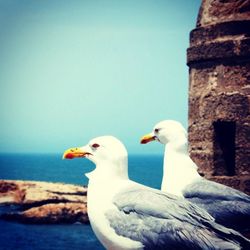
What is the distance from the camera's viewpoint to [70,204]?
38219 mm

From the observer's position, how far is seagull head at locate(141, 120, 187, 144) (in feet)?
20.2

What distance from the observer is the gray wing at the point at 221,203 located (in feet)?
19.3

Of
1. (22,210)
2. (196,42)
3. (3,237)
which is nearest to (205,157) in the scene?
(196,42)

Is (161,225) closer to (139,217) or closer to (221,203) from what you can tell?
(139,217)

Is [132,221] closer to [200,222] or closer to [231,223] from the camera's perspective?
[200,222]

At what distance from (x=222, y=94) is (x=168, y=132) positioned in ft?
7.26

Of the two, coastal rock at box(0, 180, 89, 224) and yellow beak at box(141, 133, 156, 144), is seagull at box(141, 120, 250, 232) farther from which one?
coastal rock at box(0, 180, 89, 224)

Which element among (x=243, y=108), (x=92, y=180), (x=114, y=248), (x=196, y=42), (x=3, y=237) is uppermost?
(x=196, y=42)

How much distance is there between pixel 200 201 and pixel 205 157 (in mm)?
2492

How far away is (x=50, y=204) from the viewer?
38.8m

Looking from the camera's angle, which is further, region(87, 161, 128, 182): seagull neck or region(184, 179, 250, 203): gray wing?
region(184, 179, 250, 203): gray wing

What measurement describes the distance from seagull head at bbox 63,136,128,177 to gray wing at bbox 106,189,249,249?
226 millimetres

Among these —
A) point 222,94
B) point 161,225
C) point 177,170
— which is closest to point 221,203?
point 177,170

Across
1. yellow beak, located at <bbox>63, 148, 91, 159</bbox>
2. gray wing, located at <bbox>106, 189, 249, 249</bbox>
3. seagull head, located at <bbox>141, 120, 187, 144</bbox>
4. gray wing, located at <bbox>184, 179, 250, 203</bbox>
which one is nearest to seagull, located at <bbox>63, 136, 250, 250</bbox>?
gray wing, located at <bbox>106, 189, 249, 249</bbox>
